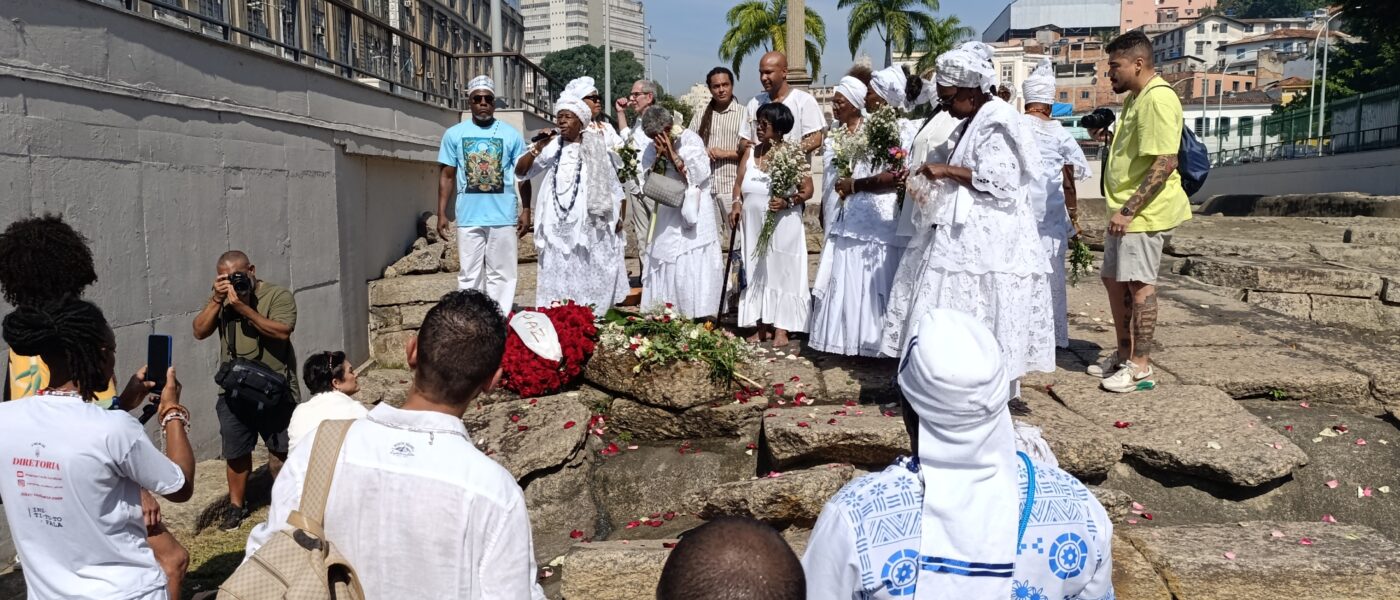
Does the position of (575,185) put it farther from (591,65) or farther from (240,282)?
(591,65)

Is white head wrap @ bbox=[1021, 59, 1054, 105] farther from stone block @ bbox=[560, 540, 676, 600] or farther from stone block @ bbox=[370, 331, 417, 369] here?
stone block @ bbox=[370, 331, 417, 369]

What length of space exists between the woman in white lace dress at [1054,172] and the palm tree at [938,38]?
97.8ft

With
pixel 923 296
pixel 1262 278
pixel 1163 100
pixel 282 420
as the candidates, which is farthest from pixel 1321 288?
pixel 282 420

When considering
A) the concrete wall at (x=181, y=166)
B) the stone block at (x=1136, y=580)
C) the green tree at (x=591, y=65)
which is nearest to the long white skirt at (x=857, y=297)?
the stone block at (x=1136, y=580)

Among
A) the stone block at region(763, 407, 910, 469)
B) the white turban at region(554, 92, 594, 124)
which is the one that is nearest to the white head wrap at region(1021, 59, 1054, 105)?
the stone block at region(763, 407, 910, 469)

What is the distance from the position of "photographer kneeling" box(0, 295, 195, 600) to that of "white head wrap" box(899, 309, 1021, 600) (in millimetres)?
2173

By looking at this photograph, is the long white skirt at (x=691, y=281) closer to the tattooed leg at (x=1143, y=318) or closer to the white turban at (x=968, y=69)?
the white turban at (x=968, y=69)

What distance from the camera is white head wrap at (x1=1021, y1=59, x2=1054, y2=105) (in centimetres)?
642

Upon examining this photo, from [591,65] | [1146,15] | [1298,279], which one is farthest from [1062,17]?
[1298,279]

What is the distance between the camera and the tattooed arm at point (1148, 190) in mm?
5164

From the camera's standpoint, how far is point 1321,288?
28.5 feet

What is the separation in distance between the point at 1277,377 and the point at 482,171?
555cm

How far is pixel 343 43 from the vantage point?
934 centimetres

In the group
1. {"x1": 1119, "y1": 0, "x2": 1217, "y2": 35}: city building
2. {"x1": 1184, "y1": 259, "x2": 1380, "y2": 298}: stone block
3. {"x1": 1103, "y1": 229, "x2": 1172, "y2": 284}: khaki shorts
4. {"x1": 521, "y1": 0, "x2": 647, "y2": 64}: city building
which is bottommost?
{"x1": 1184, "y1": 259, "x2": 1380, "y2": 298}: stone block
